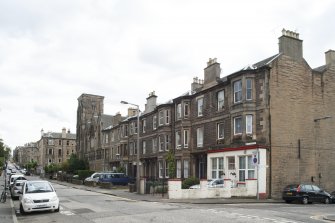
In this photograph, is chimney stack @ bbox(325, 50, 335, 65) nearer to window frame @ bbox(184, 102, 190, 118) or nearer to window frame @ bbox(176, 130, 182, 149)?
window frame @ bbox(184, 102, 190, 118)

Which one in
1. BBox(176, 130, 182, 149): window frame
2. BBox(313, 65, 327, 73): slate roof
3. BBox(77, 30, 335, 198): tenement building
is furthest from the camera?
BBox(176, 130, 182, 149): window frame

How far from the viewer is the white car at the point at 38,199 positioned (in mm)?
18812

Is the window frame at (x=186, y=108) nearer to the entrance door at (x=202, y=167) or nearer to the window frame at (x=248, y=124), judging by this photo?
the entrance door at (x=202, y=167)

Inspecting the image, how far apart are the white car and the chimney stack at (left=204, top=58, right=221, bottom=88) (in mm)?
22267

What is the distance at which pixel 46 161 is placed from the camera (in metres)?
133

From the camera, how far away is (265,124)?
102 ft

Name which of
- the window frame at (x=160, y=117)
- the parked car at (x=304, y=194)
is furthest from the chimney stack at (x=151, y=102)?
the parked car at (x=304, y=194)

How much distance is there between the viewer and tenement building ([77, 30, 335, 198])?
3116cm

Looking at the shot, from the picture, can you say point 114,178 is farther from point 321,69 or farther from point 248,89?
point 321,69

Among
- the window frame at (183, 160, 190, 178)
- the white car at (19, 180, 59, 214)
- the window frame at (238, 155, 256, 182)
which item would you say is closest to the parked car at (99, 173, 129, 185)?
the window frame at (183, 160, 190, 178)

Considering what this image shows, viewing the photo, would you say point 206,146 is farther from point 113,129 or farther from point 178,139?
point 113,129

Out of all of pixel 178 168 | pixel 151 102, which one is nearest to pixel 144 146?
pixel 151 102

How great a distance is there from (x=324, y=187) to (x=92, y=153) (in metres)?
53.6

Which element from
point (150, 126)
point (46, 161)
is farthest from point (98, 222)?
point (46, 161)
